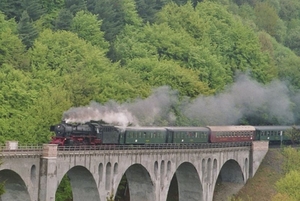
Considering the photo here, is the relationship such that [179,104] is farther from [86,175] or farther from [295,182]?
[86,175]

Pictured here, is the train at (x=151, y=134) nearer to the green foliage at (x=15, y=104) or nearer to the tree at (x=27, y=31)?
the green foliage at (x=15, y=104)

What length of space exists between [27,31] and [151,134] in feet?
114

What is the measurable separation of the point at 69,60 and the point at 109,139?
3267 cm

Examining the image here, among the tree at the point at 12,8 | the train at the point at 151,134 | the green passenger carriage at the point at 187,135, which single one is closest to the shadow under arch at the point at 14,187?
the train at the point at 151,134

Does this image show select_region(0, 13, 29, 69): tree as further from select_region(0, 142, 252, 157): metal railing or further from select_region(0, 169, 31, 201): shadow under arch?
select_region(0, 169, 31, 201): shadow under arch

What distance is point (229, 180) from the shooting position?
109000 mm

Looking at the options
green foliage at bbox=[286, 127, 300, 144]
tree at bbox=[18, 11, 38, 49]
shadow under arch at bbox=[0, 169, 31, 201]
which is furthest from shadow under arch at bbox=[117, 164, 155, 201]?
→ tree at bbox=[18, 11, 38, 49]

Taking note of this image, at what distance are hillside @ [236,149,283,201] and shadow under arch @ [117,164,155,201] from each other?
14.4 meters

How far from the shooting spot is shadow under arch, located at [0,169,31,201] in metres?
74.5

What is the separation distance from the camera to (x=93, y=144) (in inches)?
3317

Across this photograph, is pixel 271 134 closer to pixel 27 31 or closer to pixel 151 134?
pixel 151 134

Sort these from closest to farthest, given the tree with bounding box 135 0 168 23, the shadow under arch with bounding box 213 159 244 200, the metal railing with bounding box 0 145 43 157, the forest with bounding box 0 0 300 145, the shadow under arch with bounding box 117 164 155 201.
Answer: the metal railing with bounding box 0 145 43 157, the shadow under arch with bounding box 117 164 155 201, the forest with bounding box 0 0 300 145, the shadow under arch with bounding box 213 159 244 200, the tree with bounding box 135 0 168 23

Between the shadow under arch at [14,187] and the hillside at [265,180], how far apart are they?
34.8 m

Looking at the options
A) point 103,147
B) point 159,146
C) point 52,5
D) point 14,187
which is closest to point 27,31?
point 52,5
